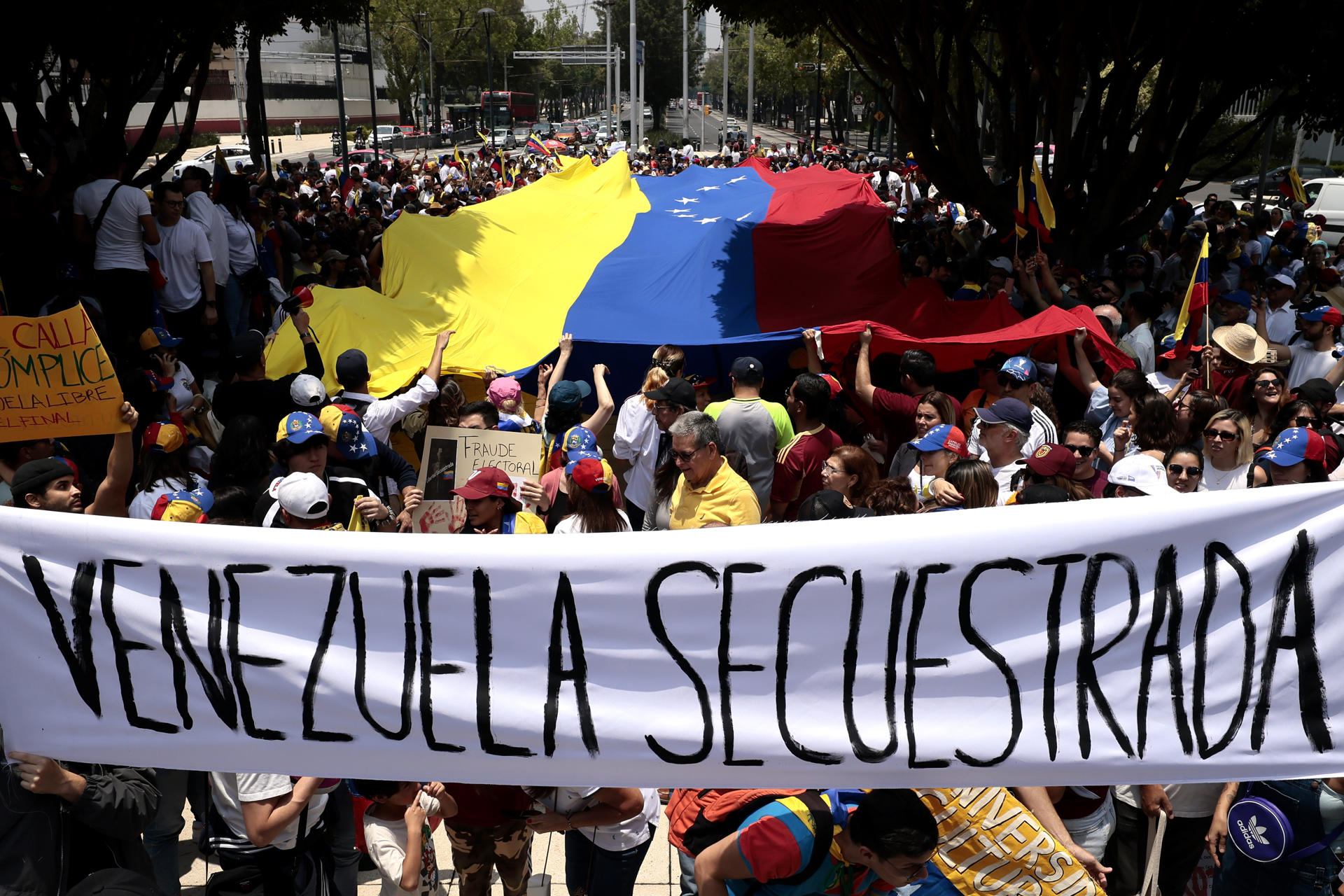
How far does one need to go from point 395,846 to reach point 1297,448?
153 inches

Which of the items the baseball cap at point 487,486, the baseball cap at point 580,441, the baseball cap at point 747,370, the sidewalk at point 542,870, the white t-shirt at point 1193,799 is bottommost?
the sidewalk at point 542,870

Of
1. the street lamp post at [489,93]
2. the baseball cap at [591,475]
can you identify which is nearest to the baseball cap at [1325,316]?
the baseball cap at [591,475]

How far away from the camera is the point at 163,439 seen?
4785 mm

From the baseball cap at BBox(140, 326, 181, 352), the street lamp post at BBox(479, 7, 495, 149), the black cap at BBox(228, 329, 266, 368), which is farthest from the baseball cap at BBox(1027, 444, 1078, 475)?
the street lamp post at BBox(479, 7, 495, 149)

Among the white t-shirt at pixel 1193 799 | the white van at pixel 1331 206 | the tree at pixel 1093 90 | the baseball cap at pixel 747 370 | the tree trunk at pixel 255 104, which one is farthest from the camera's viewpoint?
the white van at pixel 1331 206

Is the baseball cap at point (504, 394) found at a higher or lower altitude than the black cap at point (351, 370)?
lower

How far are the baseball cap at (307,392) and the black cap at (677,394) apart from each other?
1.76 meters

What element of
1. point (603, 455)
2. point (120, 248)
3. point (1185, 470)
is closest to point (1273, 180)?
point (603, 455)

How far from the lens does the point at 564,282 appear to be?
9.96 m

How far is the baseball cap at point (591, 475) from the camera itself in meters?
4.50

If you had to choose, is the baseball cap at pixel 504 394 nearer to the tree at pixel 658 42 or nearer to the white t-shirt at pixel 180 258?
the white t-shirt at pixel 180 258

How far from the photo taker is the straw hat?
659 centimetres

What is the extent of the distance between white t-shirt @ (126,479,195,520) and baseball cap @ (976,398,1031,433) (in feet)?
11.9

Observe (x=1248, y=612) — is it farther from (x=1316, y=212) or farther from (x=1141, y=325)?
(x=1316, y=212)
